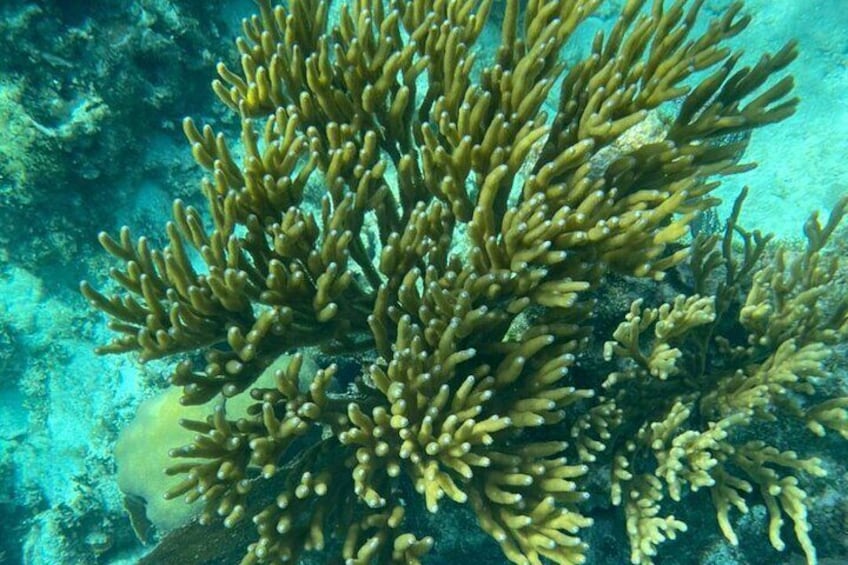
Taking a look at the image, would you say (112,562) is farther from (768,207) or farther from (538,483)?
(768,207)

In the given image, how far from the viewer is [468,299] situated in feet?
9.40

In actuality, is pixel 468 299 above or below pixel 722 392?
above

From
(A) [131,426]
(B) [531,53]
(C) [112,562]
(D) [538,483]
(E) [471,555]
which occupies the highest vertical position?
(B) [531,53]

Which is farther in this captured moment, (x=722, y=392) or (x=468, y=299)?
(x=722, y=392)

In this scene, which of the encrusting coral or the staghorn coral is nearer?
the encrusting coral

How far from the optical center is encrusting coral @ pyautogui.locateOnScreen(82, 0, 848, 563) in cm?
287

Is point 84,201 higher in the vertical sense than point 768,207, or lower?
higher

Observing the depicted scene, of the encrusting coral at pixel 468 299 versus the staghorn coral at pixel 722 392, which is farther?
the staghorn coral at pixel 722 392

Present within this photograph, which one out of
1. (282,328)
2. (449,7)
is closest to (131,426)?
(282,328)

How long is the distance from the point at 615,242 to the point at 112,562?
21.0ft

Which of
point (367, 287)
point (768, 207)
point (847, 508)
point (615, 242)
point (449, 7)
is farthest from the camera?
point (768, 207)

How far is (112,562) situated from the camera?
20.5 feet

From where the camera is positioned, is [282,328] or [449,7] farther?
[449,7]

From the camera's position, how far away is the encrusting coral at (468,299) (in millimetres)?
2869
